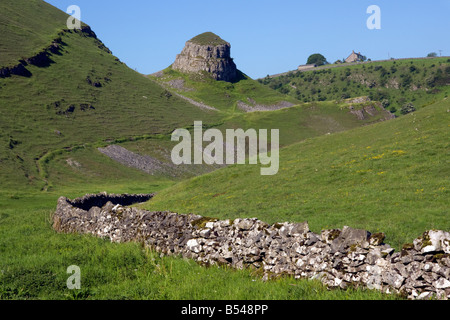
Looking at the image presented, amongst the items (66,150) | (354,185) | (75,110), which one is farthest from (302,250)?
(75,110)

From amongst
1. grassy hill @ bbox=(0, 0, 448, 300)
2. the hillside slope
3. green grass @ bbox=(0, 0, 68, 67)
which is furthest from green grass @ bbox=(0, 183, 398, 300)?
green grass @ bbox=(0, 0, 68, 67)

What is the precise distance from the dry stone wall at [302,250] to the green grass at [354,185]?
262 inches

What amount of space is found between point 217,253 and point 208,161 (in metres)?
97.2

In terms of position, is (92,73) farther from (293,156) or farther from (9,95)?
(293,156)

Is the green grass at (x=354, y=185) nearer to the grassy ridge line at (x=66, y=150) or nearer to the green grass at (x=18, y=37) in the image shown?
the grassy ridge line at (x=66, y=150)

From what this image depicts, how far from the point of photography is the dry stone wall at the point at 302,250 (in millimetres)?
9789

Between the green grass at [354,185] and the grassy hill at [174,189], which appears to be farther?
the green grass at [354,185]

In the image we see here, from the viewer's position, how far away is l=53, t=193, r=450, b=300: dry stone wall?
32.1 ft

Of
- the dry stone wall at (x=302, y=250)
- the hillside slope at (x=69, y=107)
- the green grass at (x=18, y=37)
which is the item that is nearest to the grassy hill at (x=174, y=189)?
the hillside slope at (x=69, y=107)

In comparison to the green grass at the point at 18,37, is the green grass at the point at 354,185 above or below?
below

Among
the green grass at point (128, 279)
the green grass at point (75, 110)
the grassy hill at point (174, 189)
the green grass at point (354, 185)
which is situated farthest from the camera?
the green grass at point (75, 110)

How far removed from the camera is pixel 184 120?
15512 centimetres

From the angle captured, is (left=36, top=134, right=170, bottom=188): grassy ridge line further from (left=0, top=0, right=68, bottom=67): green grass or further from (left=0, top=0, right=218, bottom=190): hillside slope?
(left=0, top=0, right=68, bottom=67): green grass
